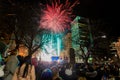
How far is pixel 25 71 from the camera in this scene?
5898 mm

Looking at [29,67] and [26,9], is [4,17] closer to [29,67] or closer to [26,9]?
[26,9]

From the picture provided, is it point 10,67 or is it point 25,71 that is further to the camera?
point 10,67

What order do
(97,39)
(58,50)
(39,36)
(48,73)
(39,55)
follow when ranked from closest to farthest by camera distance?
(48,73)
(39,36)
(39,55)
(97,39)
(58,50)

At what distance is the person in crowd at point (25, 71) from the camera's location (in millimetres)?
5852

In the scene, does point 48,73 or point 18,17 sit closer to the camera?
point 48,73

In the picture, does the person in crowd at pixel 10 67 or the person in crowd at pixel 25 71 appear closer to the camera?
the person in crowd at pixel 25 71

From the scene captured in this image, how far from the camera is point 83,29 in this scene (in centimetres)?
6175

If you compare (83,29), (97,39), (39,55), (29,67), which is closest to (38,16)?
(39,55)

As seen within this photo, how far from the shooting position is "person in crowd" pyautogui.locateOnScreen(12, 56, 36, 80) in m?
5.85

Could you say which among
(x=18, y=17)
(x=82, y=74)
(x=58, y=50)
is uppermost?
(x=18, y=17)

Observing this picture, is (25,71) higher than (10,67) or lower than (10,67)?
lower

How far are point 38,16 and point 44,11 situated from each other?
117 centimetres

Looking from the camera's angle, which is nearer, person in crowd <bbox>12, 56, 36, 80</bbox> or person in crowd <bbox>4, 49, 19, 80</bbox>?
person in crowd <bbox>12, 56, 36, 80</bbox>

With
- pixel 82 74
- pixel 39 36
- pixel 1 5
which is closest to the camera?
pixel 82 74
